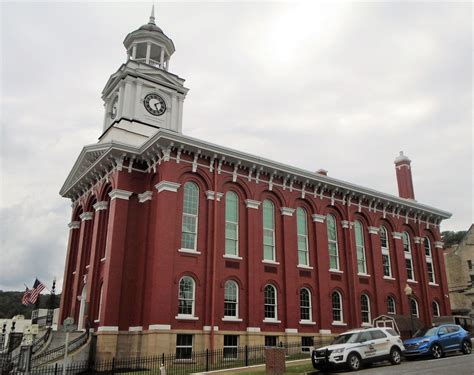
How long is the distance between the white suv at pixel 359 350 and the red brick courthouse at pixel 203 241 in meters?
7.99

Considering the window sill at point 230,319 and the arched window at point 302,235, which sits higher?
the arched window at point 302,235

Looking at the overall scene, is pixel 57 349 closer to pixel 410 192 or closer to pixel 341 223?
pixel 341 223

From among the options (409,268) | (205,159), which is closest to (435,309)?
(409,268)

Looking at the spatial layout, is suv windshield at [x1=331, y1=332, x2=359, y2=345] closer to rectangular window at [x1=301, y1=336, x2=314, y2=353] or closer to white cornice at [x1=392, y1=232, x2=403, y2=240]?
rectangular window at [x1=301, y1=336, x2=314, y2=353]

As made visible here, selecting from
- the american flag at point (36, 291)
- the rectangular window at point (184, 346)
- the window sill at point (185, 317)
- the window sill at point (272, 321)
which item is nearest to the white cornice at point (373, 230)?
the window sill at point (272, 321)

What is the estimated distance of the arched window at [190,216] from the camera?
26719 mm

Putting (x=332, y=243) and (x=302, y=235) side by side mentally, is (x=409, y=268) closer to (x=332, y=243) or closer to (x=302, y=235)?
(x=332, y=243)

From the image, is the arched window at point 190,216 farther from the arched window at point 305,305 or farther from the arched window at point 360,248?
the arched window at point 360,248

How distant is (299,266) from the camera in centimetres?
3070

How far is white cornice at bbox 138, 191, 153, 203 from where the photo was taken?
1074 inches

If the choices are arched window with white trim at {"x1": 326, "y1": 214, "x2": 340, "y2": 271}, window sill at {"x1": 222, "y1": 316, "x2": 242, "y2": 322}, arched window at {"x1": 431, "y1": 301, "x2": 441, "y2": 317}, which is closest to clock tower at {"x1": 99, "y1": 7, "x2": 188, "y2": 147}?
arched window with white trim at {"x1": 326, "y1": 214, "x2": 340, "y2": 271}

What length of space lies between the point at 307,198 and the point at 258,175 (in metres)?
4.78

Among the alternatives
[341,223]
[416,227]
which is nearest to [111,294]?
[341,223]

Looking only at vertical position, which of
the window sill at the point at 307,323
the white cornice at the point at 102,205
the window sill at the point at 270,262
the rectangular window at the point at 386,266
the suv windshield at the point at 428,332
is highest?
the white cornice at the point at 102,205
